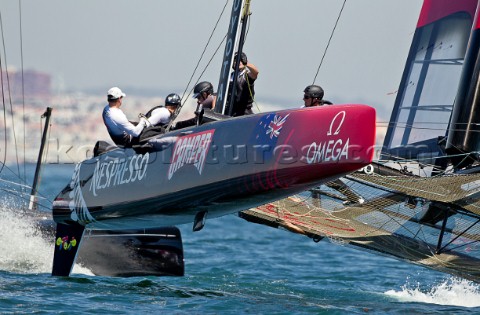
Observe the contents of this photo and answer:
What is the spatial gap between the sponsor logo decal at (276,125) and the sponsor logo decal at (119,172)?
4.51ft

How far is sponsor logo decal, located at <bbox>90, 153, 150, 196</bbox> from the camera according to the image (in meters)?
7.79

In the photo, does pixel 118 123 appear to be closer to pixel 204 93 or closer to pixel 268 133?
pixel 204 93

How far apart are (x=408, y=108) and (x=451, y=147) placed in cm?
196

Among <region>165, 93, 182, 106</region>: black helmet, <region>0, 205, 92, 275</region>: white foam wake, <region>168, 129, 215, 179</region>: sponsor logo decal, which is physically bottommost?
<region>0, 205, 92, 275</region>: white foam wake

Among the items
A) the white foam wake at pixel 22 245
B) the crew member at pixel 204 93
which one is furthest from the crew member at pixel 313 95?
the white foam wake at pixel 22 245

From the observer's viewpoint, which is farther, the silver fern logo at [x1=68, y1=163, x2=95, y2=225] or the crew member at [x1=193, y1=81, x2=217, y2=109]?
the silver fern logo at [x1=68, y1=163, x2=95, y2=225]

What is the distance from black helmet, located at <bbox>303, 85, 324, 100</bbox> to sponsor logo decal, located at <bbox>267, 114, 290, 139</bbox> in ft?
3.80

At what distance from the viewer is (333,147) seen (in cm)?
634

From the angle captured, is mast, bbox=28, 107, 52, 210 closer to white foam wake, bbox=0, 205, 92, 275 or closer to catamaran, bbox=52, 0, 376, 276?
white foam wake, bbox=0, 205, 92, 275

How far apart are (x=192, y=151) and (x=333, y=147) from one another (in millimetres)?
1324

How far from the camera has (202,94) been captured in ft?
27.2

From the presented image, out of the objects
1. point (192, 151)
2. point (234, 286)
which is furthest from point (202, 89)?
point (234, 286)

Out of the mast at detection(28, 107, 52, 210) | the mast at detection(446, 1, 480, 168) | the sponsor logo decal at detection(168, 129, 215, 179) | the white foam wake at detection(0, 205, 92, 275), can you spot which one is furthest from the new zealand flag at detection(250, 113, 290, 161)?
the mast at detection(28, 107, 52, 210)

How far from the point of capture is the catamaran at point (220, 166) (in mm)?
6371
